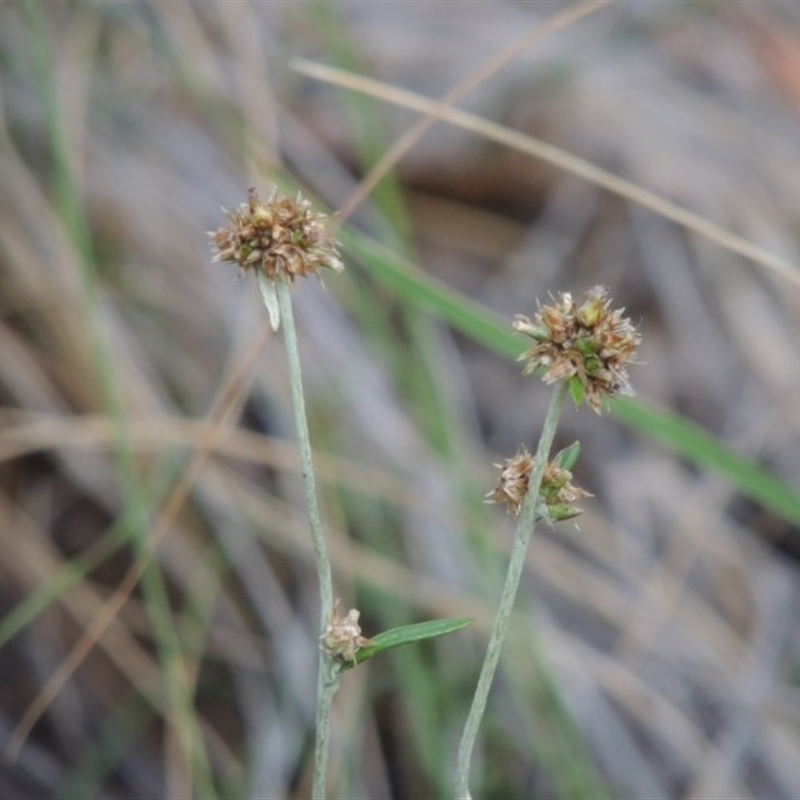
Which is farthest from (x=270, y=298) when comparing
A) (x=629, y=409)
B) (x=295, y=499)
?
(x=295, y=499)

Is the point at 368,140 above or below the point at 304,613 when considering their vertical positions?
above

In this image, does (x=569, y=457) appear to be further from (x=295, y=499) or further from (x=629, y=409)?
(x=295, y=499)

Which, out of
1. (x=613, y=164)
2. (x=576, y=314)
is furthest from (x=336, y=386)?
(x=576, y=314)

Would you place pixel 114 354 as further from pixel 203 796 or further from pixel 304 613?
pixel 203 796

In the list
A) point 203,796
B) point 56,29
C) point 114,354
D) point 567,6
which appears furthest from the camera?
point 567,6

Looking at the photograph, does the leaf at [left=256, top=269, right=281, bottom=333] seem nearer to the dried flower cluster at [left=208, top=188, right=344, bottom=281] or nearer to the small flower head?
the dried flower cluster at [left=208, top=188, right=344, bottom=281]

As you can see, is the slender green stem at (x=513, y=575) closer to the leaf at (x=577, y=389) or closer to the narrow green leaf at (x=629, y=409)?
the leaf at (x=577, y=389)

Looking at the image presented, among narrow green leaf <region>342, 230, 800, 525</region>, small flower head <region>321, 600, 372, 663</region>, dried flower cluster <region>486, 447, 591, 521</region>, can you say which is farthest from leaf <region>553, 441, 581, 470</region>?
narrow green leaf <region>342, 230, 800, 525</region>
